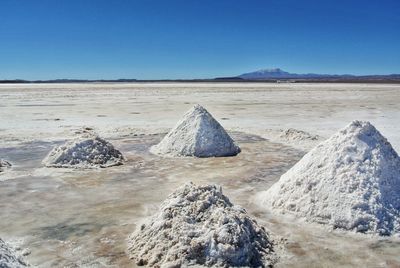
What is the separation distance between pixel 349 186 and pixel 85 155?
5746 mm

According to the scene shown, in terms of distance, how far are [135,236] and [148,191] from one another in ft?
7.80

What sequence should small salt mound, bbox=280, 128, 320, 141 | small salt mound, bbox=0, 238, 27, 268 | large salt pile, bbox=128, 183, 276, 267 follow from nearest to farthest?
1. small salt mound, bbox=0, 238, 27, 268
2. large salt pile, bbox=128, 183, 276, 267
3. small salt mound, bbox=280, 128, 320, 141

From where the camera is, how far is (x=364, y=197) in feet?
20.4

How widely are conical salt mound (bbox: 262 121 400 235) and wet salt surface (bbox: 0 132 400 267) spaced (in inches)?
10.2

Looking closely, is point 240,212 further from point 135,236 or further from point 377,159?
point 377,159

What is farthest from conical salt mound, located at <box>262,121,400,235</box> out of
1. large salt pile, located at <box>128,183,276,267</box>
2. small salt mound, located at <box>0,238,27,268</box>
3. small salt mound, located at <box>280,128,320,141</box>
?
small salt mound, located at <box>280,128,320,141</box>

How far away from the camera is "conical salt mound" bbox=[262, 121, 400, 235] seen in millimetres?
6102

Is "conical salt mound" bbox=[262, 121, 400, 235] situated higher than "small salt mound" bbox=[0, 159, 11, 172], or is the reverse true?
"conical salt mound" bbox=[262, 121, 400, 235]

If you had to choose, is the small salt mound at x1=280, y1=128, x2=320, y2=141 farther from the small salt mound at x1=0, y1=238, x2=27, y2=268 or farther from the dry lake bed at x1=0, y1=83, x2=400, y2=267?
the small salt mound at x1=0, y1=238, x2=27, y2=268

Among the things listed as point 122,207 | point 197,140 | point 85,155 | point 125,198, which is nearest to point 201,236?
point 122,207

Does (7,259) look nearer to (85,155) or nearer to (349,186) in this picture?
(349,186)

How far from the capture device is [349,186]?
6355 mm

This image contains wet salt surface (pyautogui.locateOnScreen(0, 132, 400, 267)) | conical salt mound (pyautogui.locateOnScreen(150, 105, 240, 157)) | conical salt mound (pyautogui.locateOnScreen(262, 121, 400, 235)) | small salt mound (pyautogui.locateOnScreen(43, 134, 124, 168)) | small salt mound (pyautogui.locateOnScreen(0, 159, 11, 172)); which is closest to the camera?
wet salt surface (pyautogui.locateOnScreen(0, 132, 400, 267))

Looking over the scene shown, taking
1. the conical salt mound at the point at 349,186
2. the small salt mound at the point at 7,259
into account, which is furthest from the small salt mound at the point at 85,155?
the small salt mound at the point at 7,259
